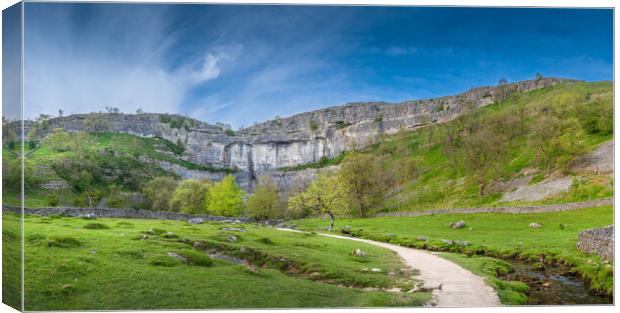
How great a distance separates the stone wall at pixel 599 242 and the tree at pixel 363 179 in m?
15.6

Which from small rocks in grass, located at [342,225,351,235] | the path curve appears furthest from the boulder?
small rocks in grass, located at [342,225,351,235]

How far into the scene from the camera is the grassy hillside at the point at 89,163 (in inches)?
444

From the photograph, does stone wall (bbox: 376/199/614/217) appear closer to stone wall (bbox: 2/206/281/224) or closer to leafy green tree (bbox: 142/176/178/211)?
stone wall (bbox: 2/206/281/224)

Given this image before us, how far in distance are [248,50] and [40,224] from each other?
7.46m

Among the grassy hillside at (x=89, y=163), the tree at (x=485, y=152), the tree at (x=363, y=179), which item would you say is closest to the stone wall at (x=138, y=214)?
the grassy hillside at (x=89, y=163)

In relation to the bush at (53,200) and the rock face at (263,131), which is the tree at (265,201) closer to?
the rock face at (263,131)

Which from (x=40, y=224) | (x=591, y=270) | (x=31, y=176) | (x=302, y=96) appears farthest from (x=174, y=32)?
(x=591, y=270)

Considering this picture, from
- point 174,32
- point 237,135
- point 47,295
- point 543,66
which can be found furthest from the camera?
point 237,135

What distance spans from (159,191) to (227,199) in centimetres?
665

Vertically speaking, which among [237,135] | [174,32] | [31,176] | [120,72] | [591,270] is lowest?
[591,270]

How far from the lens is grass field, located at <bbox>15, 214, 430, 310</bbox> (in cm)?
919

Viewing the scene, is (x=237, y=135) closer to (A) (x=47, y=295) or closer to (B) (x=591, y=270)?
(A) (x=47, y=295)

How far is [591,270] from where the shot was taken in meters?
11.4

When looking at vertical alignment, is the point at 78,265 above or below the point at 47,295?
above
